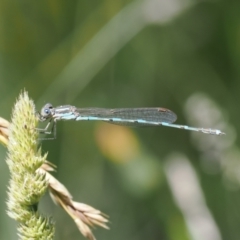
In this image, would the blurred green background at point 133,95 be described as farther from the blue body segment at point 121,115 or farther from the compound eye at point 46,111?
the compound eye at point 46,111

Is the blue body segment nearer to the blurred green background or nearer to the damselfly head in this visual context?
the damselfly head

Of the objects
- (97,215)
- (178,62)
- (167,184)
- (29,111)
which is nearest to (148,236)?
(167,184)

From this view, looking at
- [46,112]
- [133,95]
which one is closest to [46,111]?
A: [46,112]

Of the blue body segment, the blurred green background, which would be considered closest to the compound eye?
the blue body segment

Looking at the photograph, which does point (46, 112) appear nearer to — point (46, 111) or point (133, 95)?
point (46, 111)

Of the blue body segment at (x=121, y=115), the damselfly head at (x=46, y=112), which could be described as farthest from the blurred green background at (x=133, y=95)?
the damselfly head at (x=46, y=112)

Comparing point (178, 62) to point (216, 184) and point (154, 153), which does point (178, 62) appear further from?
point (216, 184)
